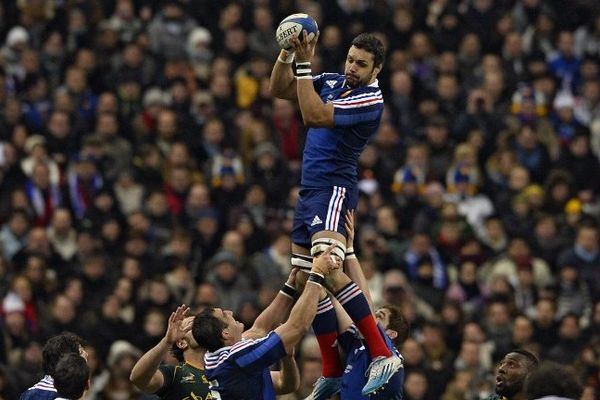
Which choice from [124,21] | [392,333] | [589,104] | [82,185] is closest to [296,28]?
[392,333]

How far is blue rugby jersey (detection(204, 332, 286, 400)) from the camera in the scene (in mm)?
11797

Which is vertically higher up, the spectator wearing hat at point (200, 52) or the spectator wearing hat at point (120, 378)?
the spectator wearing hat at point (200, 52)

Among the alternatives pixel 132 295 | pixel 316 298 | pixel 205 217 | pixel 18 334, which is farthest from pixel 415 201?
pixel 316 298

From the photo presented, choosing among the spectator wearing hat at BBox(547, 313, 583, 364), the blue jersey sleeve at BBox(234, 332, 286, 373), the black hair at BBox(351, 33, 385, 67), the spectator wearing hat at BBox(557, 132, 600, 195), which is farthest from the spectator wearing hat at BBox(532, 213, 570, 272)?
the blue jersey sleeve at BBox(234, 332, 286, 373)

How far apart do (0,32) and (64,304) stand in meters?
5.73

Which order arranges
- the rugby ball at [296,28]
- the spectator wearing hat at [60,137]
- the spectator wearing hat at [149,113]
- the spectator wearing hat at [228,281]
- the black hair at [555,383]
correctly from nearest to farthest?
the black hair at [555,383] < the rugby ball at [296,28] < the spectator wearing hat at [228,281] < the spectator wearing hat at [60,137] < the spectator wearing hat at [149,113]

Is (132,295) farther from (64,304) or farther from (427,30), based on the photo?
(427,30)

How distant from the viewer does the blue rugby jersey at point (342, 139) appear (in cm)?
1288

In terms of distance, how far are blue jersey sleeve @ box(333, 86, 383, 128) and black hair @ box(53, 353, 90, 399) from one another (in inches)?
110

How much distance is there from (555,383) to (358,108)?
11.0 ft

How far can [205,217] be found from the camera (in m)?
20.8

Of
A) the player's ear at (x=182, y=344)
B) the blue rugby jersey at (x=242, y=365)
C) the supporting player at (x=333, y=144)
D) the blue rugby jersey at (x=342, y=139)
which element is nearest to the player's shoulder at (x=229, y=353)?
the blue rugby jersey at (x=242, y=365)

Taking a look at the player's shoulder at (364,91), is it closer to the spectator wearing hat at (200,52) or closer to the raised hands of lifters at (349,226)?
the raised hands of lifters at (349,226)

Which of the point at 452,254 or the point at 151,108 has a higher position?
the point at 151,108
